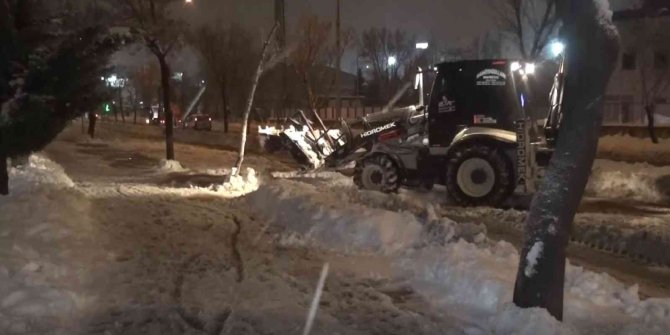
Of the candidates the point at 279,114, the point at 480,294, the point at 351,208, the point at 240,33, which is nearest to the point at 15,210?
the point at 351,208

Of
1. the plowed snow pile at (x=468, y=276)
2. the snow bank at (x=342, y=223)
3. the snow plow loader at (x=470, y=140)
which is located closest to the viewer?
the plowed snow pile at (x=468, y=276)

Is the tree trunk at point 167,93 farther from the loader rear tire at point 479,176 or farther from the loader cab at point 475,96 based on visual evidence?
the loader rear tire at point 479,176

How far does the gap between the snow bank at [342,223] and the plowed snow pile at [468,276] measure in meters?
0.01

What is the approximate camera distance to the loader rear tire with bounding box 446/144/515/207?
17.2 metres

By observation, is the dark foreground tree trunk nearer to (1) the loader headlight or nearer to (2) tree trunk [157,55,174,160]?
(1) the loader headlight

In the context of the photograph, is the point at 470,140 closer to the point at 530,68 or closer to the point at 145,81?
the point at 530,68

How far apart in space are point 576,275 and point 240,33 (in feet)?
152

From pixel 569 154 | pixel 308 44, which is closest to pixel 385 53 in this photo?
pixel 308 44

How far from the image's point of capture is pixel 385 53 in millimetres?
75250

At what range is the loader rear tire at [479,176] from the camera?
17.2 meters

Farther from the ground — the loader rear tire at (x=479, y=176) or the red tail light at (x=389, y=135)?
the red tail light at (x=389, y=135)

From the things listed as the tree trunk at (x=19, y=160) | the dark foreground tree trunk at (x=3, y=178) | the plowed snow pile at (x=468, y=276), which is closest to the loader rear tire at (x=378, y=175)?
the plowed snow pile at (x=468, y=276)

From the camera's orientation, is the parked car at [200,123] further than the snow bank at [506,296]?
Yes

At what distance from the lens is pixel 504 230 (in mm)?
14445
